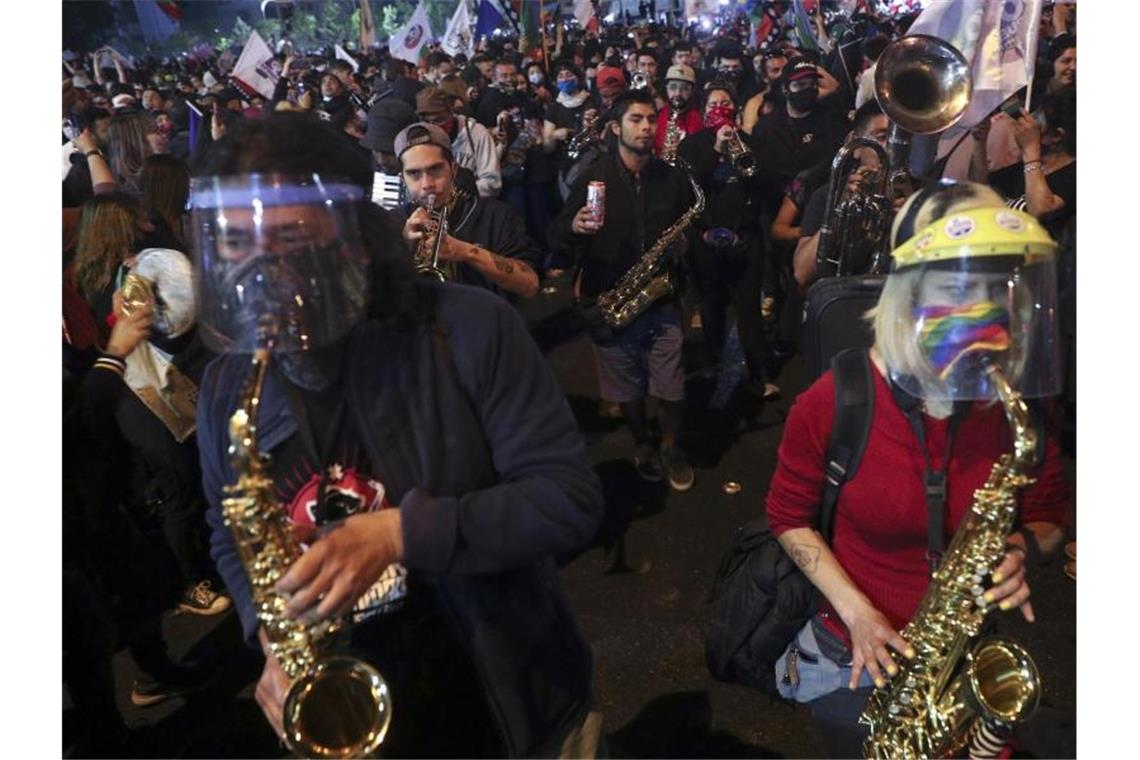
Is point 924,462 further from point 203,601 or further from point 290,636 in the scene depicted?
point 203,601

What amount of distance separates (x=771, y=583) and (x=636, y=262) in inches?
94.6

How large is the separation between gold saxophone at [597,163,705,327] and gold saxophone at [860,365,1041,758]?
2530mm

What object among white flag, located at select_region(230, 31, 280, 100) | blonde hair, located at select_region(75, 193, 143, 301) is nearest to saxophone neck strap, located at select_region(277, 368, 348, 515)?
blonde hair, located at select_region(75, 193, 143, 301)

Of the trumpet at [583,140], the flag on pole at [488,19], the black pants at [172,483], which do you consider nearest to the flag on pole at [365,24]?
the flag on pole at [488,19]

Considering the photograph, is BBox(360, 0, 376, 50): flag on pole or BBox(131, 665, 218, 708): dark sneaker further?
BBox(360, 0, 376, 50): flag on pole

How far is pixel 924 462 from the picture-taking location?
74.7 inches

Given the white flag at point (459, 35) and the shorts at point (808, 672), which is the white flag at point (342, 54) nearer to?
the white flag at point (459, 35)

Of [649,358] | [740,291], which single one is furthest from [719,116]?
[649,358]

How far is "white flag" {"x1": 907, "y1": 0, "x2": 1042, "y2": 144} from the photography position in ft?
9.02

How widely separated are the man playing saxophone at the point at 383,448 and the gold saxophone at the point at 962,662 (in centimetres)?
87

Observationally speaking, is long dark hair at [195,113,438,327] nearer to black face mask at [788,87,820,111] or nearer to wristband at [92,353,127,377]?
wristband at [92,353,127,377]

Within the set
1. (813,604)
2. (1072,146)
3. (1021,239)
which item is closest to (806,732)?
(813,604)

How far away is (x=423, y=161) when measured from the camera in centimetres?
321

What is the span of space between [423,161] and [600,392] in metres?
1.81
